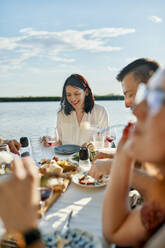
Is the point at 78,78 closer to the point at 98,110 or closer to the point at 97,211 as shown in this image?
the point at 98,110

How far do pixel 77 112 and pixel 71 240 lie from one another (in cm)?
260

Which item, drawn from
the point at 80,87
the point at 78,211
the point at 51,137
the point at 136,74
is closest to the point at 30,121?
the point at 80,87

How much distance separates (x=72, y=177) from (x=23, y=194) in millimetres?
1077

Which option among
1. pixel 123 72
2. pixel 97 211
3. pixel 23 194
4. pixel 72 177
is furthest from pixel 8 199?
pixel 123 72

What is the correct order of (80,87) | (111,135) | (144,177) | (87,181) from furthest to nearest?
(80,87) → (111,135) → (87,181) → (144,177)

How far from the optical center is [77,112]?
3471 millimetres

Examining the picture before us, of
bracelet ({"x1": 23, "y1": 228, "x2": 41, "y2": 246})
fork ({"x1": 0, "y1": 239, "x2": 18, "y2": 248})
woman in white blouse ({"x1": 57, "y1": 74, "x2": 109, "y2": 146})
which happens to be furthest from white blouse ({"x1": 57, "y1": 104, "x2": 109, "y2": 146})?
bracelet ({"x1": 23, "y1": 228, "x2": 41, "y2": 246})

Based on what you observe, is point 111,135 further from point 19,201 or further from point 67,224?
point 19,201

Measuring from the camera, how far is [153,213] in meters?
0.93

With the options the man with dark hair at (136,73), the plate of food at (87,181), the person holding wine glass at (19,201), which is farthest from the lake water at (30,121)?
the person holding wine glass at (19,201)

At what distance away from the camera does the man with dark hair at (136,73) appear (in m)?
1.95

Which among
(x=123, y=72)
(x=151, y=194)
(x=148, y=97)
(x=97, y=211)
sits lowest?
(x=97, y=211)

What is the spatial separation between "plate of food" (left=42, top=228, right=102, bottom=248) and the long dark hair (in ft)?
7.98

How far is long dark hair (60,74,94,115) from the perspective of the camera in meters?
3.21
